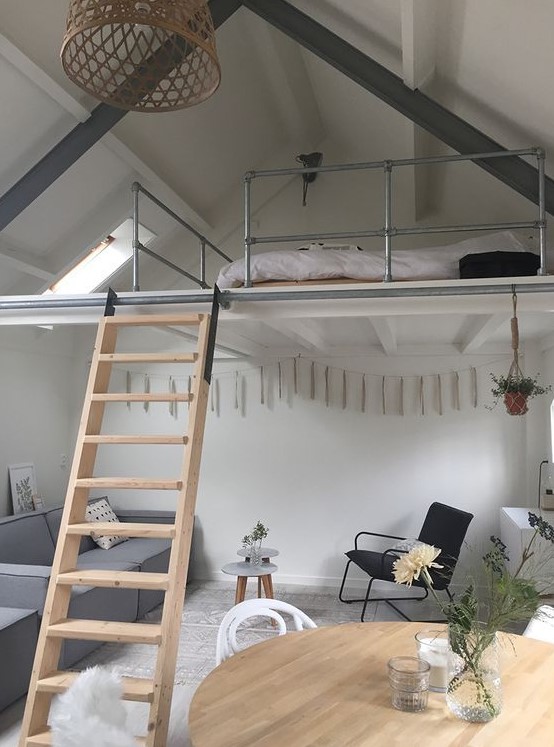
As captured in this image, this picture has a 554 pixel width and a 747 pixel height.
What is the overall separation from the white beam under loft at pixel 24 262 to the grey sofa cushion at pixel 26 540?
1923 mm

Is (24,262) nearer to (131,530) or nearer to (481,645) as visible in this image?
(131,530)

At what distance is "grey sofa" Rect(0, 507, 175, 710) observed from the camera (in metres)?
3.75

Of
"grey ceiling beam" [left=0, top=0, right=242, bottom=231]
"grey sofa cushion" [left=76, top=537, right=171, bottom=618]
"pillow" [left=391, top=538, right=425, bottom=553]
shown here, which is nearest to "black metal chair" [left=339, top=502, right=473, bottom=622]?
"pillow" [left=391, top=538, right=425, bottom=553]

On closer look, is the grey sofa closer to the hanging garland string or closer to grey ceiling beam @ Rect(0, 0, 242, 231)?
the hanging garland string

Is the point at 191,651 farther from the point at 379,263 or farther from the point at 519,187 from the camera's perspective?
the point at 519,187

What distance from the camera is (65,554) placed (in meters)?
3.03

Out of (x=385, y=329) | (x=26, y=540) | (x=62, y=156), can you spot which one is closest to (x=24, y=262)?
(x=62, y=156)

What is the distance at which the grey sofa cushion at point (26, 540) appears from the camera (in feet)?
16.1

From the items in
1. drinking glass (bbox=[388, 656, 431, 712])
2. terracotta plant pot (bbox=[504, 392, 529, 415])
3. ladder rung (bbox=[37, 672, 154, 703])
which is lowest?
ladder rung (bbox=[37, 672, 154, 703])

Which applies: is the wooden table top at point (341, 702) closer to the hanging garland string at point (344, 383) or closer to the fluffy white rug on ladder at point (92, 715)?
the fluffy white rug on ladder at point (92, 715)

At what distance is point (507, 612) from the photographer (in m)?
1.90

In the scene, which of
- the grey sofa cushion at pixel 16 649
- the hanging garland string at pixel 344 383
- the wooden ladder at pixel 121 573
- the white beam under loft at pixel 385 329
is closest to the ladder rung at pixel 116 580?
the wooden ladder at pixel 121 573

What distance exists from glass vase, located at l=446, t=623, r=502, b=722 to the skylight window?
4474mm

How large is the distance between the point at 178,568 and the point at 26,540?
279 centimetres
